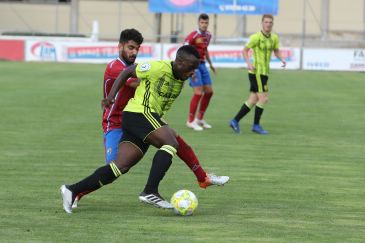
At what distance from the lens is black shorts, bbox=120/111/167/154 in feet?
28.0

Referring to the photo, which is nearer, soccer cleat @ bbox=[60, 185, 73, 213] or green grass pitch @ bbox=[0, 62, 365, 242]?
green grass pitch @ bbox=[0, 62, 365, 242]

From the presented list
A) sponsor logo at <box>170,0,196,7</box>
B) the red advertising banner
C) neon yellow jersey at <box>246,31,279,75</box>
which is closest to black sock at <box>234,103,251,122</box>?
neon yellow jersey at <box>246,31,279,75</box>

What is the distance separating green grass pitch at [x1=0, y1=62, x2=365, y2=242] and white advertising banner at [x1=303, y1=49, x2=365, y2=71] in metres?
15.1

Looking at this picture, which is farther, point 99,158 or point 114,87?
point 99,158

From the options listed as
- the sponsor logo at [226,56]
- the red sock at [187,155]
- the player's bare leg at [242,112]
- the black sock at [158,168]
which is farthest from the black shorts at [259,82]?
the sponsor logo at [226,56]

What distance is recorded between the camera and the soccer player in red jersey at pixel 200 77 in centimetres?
1695

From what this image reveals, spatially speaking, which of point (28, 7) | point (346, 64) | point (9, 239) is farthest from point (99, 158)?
point (28, 7)

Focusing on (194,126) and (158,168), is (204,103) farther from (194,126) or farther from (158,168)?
(158,168)

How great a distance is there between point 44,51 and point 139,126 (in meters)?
33.4

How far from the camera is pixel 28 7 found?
172ft

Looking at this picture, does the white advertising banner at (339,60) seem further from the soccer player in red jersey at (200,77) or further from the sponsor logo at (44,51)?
the soccer player in red jersey at (200,77)

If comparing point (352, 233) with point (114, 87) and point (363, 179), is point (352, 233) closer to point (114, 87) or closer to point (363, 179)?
point (114, 87)

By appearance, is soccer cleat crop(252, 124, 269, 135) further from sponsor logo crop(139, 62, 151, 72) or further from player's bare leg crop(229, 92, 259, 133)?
sponsor logo crop(139, 62, 151, 72)

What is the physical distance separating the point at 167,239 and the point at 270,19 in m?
9.23
